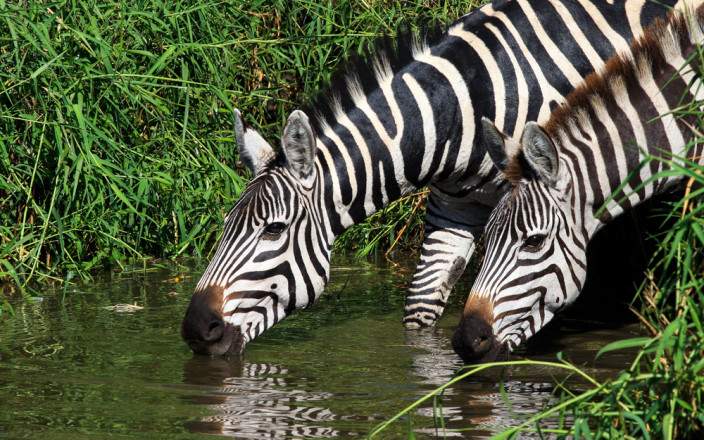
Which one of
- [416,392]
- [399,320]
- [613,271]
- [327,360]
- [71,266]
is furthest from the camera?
[613,271]

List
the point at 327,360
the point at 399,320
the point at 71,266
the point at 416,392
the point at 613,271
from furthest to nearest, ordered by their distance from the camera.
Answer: the point at 613,271 → the point at 71,266 → the point at 399,320 → the point at 327,360 → the point at 416,392

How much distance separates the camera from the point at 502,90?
22.8ft

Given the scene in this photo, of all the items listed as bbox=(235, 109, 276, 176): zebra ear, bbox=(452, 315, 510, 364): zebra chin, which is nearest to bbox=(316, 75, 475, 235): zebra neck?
bbox=(235, 109, 276, 176): zebra ear

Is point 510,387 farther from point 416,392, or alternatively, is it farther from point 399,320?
point 399,320

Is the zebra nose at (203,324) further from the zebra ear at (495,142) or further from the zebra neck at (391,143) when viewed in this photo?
the zebra ear at (495,142)

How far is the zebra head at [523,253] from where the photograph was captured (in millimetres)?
5836

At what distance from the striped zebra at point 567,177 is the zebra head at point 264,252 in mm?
1014

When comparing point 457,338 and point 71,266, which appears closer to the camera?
point 457,338

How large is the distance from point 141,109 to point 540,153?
4.17m

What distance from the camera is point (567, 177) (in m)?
5.94

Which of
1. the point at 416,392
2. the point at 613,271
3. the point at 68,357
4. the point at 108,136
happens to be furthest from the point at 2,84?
the point at 613,271

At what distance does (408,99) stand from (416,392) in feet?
5.92

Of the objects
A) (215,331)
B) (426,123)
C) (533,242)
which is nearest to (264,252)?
(215,331)

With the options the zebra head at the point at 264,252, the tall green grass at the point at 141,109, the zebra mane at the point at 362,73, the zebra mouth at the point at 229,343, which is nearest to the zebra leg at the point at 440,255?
the zebra mane at the point at 362,73
